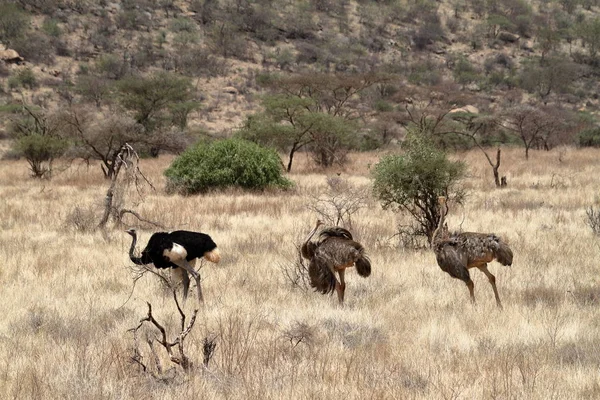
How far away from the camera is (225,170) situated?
17.5 metres

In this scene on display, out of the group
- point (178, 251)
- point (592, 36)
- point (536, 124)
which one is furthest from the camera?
point (592, 36)

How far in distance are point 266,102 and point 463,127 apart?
1374 centimetres

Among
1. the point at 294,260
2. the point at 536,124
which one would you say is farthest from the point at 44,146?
the point at 536,124

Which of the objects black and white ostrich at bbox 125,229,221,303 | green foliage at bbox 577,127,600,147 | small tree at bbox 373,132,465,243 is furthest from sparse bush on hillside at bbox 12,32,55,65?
black and white ostrich at bbox 125,229,221,303

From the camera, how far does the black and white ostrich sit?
18.7 feet

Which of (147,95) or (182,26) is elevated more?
(182,26)

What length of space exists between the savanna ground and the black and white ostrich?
0.49 meters

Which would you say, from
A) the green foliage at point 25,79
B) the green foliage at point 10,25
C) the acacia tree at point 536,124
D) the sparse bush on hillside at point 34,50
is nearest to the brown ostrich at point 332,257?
the acacia tree at point 536,124

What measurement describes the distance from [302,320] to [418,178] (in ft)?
17.0

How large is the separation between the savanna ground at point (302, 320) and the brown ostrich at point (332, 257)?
0.98 feet

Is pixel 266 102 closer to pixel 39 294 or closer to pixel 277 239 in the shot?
pixel 277 239

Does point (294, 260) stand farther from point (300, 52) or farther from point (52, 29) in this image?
point (300, 52)

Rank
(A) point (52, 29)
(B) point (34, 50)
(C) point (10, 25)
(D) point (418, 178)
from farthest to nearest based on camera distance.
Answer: (A) point (52, 29) < (C) point (10, 25) < (B) point (34, 50) < (D) point (418, 178)

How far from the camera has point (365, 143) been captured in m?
34.7
